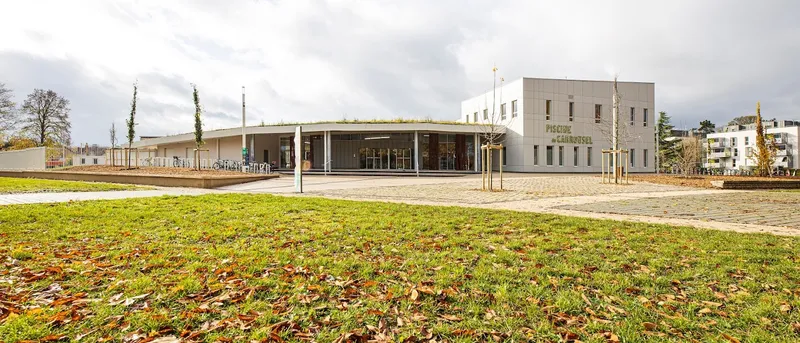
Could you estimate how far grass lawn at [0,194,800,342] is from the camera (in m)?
2.84

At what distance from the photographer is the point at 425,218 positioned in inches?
295

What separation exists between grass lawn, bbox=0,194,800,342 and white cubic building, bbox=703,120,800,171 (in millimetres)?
90957

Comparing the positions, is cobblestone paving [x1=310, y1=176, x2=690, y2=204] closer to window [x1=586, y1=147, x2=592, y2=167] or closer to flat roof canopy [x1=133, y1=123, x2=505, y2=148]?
flat roof canopy [x1=133, y1=123, x2=505, y2=148]

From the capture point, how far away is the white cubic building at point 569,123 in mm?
35500

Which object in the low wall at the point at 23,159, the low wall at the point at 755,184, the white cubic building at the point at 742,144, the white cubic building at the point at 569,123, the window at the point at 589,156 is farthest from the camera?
the white cubic building at the point at 742,144

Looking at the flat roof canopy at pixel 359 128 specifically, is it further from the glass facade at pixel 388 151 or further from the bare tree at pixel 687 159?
the bare tree at pixel 687 159

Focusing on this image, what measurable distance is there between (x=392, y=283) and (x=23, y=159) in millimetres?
38752

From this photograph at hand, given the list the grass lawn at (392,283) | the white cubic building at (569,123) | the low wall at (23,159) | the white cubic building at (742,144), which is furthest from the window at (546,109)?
the white cubic building at (742,144)

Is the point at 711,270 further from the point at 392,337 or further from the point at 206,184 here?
the point at 206,184

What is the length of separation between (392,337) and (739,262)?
4.22 meters

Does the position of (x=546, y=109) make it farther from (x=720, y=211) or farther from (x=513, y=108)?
(x=720, y=211)

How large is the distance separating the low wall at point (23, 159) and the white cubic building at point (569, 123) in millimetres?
37321

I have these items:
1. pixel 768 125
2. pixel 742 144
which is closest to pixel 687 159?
pixel 742 144

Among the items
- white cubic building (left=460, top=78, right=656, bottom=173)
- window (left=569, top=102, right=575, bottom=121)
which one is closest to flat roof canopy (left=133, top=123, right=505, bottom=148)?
white cubic building (left=460, top=78, right=656, bottom=173)
